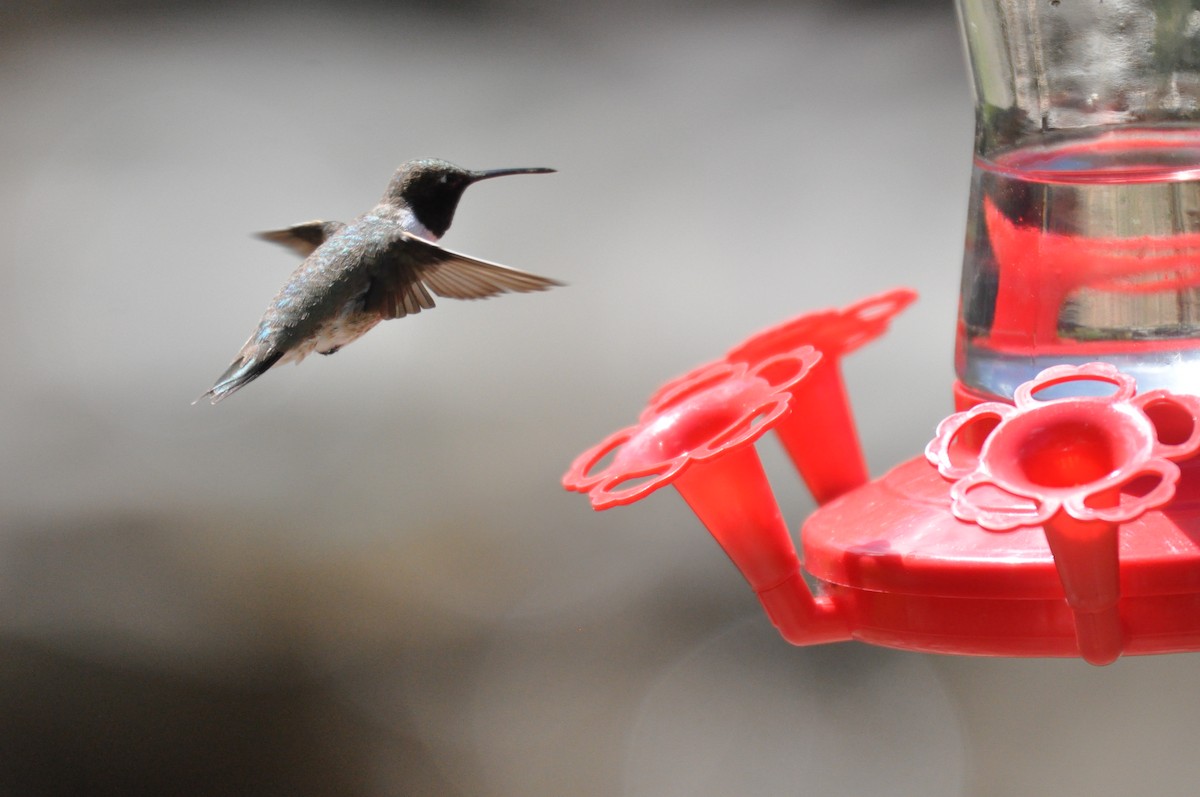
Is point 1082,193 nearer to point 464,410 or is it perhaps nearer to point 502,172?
point 502,172

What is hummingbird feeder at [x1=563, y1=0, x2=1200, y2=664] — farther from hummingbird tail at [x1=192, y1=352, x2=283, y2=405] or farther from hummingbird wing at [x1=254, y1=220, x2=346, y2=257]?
hummingbird wing at [x1=254, y1=220, x2=346, y2=257]

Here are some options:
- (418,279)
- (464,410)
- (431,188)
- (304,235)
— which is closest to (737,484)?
(418,279)

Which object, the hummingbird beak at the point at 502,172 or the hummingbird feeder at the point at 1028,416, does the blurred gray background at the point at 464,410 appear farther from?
the hummingbird feeder at the point at 1028,416

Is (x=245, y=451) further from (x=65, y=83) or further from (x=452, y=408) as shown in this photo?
(x=65, y=83)

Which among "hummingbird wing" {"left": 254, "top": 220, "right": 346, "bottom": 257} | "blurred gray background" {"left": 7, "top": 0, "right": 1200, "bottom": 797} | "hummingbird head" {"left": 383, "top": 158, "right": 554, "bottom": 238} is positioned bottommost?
"blurred gray background" {"left": 7, "top": 0, "right": 1200, "bottom": 797}

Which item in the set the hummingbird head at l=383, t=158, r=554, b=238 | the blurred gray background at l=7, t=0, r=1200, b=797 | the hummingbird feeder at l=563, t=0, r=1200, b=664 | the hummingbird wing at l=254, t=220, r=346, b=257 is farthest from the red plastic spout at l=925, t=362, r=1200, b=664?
the blurred gray background at l=7, t=0, r=1200, b=797

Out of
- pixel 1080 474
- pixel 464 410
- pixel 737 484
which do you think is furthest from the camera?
pixel 464 410
